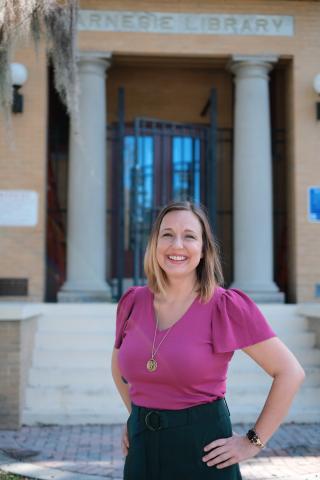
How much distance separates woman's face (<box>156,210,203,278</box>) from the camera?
7.48 ft

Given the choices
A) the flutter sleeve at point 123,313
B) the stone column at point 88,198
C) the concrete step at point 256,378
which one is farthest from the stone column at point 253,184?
the flutter sleeve at point 123,313

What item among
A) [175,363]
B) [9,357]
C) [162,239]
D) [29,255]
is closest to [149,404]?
[175,363]

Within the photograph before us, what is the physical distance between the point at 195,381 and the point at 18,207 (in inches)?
275

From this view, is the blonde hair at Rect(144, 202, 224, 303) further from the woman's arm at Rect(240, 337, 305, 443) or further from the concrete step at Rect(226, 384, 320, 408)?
the concrete step at Rect(226, 384, 320, 408)

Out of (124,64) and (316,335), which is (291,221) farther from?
(124,64)

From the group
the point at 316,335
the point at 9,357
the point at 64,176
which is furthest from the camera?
the point at 64,176

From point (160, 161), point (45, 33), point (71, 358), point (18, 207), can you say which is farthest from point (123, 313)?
point (160, 161)

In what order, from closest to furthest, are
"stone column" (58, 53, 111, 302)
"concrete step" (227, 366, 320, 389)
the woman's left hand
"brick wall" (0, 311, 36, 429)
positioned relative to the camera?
1. the woman's left hand
2. "brick wall" (0, 311, 36, 429)
3. "concrete step" (227, 366, 320, 389)
4. "stone column" (58, 53, 111, 302)

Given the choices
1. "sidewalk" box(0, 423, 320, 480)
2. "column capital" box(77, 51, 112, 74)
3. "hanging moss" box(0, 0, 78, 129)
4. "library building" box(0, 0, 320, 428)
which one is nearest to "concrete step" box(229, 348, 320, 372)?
"library building" box(0, 0, 320, 428)

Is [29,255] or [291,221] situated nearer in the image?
[29,255]

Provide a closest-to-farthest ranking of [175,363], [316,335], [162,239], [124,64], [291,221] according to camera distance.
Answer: [175,363]
[162,239]
[316,335]
[291,221]
[124,64]

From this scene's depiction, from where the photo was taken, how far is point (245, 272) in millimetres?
9172

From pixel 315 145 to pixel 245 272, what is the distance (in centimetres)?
205

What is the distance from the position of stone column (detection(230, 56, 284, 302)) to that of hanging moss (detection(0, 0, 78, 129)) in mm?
3790
